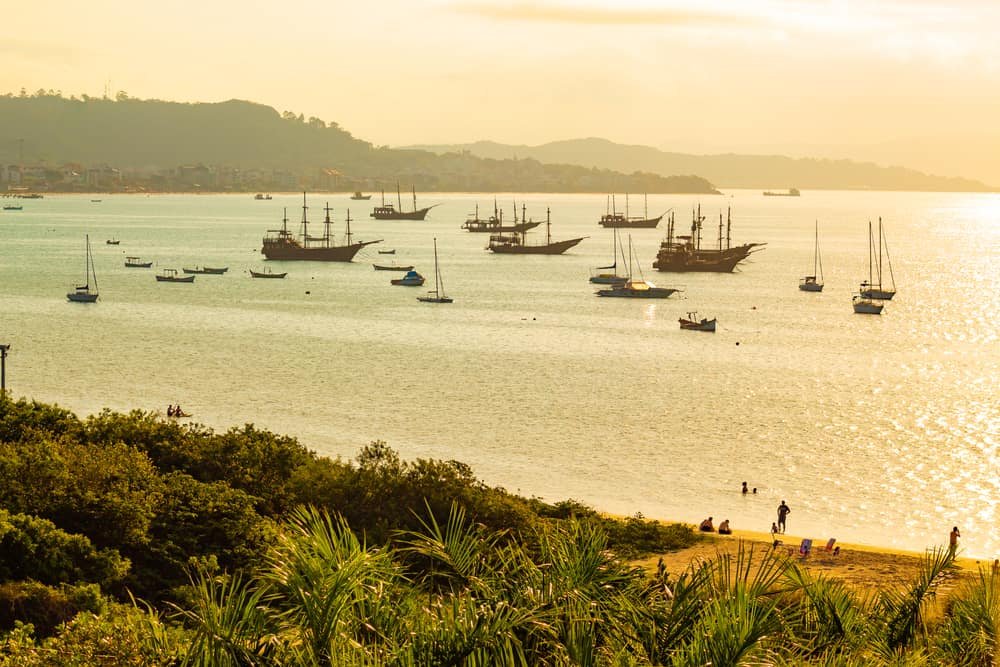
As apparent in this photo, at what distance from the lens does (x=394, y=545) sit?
74.2 ft

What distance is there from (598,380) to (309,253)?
83.7 metres

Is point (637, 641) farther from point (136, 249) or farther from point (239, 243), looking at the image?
point (239, 243)

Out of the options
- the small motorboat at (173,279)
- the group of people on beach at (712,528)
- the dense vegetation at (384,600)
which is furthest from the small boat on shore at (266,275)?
the dense vegetation at (384,600)

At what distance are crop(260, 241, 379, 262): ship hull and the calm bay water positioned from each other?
20.5 metres

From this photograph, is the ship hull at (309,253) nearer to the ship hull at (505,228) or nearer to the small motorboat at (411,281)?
the small motorboat at (411,281)

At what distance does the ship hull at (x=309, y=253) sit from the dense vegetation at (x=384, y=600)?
385ft

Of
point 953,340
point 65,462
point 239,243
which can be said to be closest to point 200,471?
point 65,462

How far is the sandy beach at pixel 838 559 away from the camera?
88.0 feet

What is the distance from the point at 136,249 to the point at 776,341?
316 feet

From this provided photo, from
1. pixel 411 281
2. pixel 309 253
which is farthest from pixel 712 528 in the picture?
pixel 309 253

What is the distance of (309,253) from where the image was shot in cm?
13825

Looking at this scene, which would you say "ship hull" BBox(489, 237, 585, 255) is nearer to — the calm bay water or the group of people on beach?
the calm bay water

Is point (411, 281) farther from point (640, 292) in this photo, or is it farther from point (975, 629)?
point (975, 629)

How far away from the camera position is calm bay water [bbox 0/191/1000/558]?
39.6 metres
